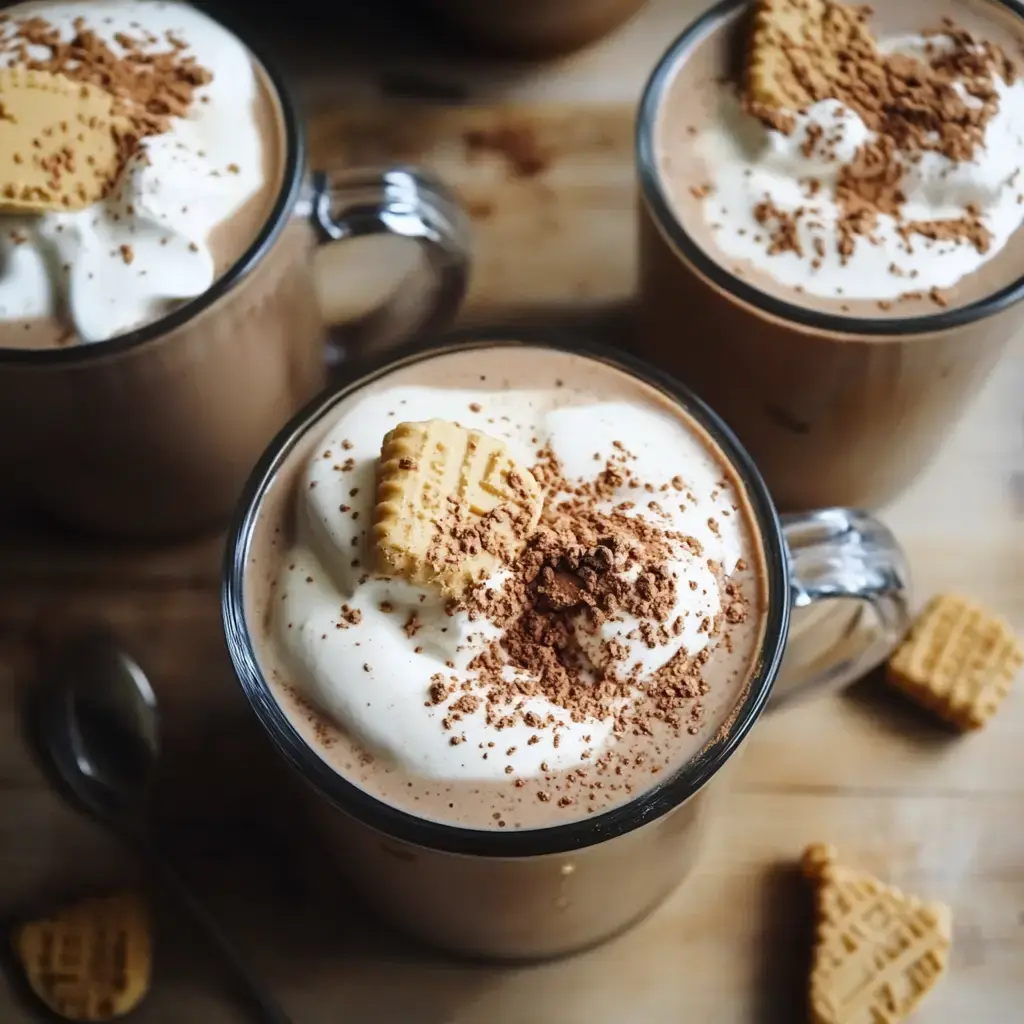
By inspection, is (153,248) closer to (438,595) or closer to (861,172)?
(438,595)

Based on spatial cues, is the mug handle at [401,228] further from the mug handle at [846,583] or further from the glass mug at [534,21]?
the mug handle at [846,583]

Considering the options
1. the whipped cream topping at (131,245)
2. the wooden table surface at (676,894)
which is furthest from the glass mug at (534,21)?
the whipped cream topping at (131,245)

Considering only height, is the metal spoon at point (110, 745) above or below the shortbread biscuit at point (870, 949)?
below

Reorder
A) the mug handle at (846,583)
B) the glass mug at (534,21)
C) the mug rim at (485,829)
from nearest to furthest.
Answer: the mug rim at (485,829) < the mug handle at (846,583) < the glass mug at (534,21)

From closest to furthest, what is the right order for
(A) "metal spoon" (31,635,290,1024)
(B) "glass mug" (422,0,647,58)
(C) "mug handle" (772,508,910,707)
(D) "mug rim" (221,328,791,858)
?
1. (D) "mug rim" (221,328,791,858)
2. (C) "mug handle" (772,508,910,707)
3. (A) "metal spoon" (31,635,290,1024)
4. (B) "glass mug" (422,0,647,58)

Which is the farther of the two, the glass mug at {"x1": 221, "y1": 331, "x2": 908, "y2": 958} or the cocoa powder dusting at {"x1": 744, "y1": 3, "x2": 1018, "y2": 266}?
the cocoa powder dusting at {"x1": 744, "y1": 3, "x2": 1018, "y2": 266}

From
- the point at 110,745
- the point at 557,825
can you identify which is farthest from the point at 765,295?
the point at 110,745

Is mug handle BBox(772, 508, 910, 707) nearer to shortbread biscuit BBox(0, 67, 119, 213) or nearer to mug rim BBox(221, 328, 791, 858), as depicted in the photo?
mug rim BBox(221, 328, 791, 858)

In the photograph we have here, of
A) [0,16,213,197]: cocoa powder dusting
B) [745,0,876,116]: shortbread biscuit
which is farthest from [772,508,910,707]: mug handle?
[0,16,213,197]: cocoa powder dusting
